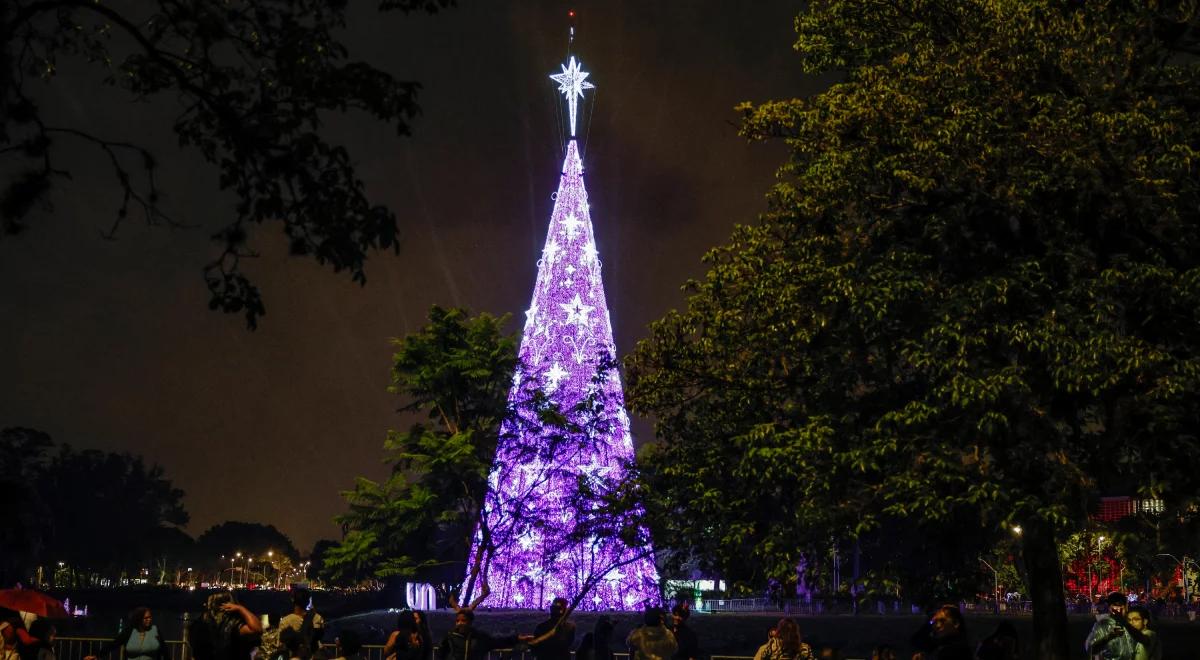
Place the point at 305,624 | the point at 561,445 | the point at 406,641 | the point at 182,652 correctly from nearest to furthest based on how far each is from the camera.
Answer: the point at 406,641 < the point at 305,624 < the point at 182,652 < the point at 561,445

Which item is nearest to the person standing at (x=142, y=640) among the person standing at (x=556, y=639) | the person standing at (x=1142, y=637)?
the person standing at (x=556, y=639)

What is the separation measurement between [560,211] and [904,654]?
1762 cm

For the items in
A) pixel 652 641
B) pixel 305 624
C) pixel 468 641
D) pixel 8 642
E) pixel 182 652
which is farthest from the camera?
pixel 182 652

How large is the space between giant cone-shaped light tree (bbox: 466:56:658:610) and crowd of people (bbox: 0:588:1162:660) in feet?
73.9

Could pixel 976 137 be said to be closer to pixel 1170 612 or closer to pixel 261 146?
pixel 261 146

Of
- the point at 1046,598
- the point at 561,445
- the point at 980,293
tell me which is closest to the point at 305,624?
the point at 980,293

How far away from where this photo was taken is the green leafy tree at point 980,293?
755 inches

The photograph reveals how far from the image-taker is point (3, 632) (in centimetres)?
1451

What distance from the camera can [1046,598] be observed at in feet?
72.3

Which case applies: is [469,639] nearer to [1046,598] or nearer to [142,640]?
[142,640]

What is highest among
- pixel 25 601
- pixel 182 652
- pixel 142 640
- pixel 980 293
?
pixel 980 293

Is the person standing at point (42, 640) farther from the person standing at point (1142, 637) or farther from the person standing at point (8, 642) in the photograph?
the person standing at point (1142, 637)

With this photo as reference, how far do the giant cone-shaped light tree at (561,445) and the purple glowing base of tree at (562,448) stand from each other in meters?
0.03

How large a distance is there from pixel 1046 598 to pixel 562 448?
19.3 metres
